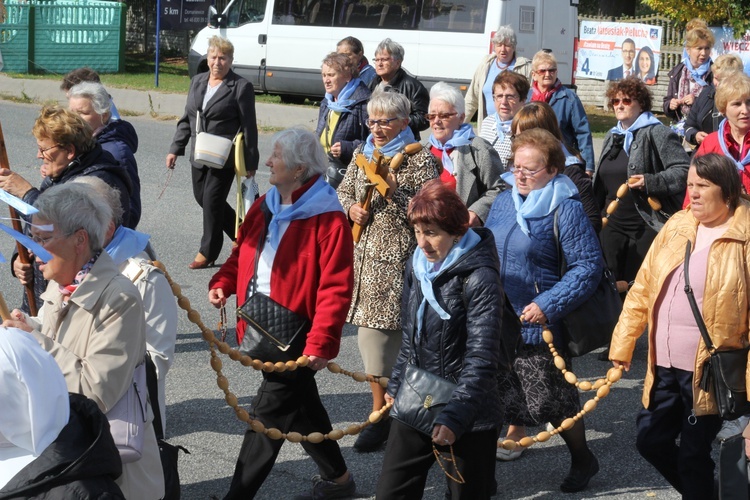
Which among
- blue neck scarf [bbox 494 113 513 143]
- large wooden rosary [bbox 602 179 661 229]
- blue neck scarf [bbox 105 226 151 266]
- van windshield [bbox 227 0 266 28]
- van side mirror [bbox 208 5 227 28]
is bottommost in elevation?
blue neck scarf [bbox 105 226 151 266]

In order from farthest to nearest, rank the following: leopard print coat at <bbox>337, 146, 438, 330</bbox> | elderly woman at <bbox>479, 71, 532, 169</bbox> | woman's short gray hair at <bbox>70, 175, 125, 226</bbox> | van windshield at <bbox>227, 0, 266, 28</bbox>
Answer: van windshield at <bbox>227, 0, 266, 28</bbox> < elderly woman at <bbox>479, 71, 532, 169</bbox> < leopard print coat at <bbox>337, 146, 438, 330</bbox> < woman's short gray hair at <bbox>70, 175, 125, 226</bbox>

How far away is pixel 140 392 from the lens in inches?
148

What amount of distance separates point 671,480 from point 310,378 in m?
1.70

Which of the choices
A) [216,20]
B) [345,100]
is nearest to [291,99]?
[216,20]

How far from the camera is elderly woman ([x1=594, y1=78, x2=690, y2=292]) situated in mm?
6738

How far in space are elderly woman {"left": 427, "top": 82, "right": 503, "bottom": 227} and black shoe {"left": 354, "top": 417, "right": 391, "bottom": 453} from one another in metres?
1.34

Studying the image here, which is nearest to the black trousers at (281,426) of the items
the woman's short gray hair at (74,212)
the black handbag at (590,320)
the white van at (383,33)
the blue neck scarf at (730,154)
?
the black handbag at (590,320)

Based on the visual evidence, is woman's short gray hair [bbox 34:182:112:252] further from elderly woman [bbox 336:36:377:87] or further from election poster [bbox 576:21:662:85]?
election poster [bbox 576:21:662:85]

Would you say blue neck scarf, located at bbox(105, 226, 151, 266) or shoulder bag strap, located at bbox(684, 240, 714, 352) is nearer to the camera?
blue neck scarf, located at bbox(105, 226, 151, 266)

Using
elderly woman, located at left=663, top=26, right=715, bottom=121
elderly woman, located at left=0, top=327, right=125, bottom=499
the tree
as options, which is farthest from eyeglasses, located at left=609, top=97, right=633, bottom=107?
the tree

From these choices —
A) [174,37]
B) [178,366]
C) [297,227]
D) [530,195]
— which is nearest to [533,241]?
[530,195]

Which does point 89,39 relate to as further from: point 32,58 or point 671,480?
point 671,480

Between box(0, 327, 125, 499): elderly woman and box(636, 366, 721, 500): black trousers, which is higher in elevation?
box(0, 327, 125, 499): elderly woman

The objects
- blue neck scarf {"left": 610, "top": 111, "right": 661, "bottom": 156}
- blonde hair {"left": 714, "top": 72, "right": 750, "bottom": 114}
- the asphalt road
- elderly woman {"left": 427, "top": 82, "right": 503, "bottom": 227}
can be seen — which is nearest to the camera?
the asphalt road
